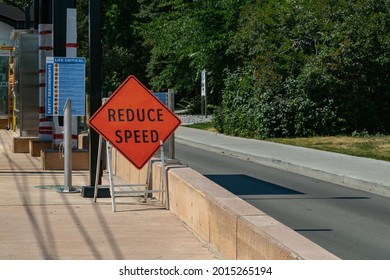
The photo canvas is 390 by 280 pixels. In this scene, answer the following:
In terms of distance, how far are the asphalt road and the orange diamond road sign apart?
212 cm

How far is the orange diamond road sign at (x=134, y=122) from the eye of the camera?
539 inches

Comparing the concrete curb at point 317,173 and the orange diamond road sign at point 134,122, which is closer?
the orange diamond road sign at point 134,122

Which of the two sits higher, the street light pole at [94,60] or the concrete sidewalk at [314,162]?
the street light pole at [94,60]

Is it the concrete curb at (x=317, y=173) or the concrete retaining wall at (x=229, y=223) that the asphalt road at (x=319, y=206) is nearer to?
the concrete curb at (x=317, y=173)

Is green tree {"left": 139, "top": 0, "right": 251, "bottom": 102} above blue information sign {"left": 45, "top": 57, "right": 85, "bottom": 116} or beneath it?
above

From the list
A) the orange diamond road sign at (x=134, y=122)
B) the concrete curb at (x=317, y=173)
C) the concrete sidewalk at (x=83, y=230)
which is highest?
the orange diamond road sign at (x=134, y=122)

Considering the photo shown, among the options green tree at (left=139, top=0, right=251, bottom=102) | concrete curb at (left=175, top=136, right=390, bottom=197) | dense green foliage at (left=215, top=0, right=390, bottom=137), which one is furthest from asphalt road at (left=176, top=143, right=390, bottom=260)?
green tree at (left=139, top=0, right=251, bottom=102)

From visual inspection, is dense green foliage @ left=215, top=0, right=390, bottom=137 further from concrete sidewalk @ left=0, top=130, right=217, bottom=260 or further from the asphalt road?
concrete sidewalk @ left=0, top=130, right=217, bottom=260

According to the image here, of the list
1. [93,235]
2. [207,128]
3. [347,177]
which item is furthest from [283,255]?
[207,128]

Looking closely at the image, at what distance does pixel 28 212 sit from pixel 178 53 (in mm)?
41074

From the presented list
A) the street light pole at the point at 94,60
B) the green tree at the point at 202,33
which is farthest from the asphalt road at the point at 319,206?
the green tree at the point at 202,33

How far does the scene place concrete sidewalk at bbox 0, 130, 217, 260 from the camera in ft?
32.7

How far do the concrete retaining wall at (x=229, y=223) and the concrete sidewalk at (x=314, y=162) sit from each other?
610 cm

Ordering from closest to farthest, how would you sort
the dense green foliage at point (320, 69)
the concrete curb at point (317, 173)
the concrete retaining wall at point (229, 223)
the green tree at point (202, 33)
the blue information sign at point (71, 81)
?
the concrete retaining wall at point (229, 223)
the blue information sign at point (71, 81)
the concrete curb at point (317, 173)
the dense green foliage at point (320, 69)
the green tree at point (202, 33)
